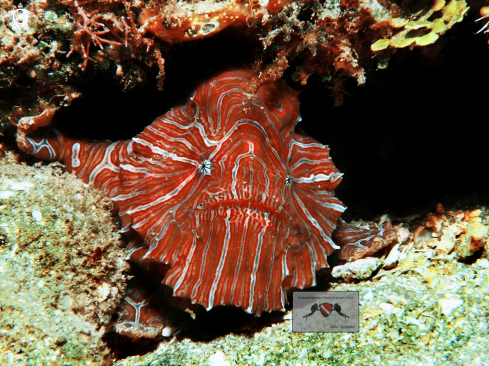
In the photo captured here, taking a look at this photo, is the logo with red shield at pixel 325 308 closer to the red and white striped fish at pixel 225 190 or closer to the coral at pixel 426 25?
the red and white striped fish at pixel 225 190

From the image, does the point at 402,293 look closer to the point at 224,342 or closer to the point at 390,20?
the point at 224,342

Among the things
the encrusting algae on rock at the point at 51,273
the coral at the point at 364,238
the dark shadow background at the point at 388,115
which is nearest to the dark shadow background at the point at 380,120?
the dark shadow background at the point at 388,115

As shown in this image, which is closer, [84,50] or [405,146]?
[84,50]

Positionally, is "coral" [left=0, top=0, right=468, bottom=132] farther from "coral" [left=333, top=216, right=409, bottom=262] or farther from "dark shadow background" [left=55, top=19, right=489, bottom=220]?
"coral" [left=333, top=216, right=409, bottom=262]

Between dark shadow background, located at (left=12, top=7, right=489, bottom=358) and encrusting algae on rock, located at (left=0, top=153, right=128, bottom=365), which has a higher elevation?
dark shadow background, located at (left=12, top=7, right=489, bottom=358)

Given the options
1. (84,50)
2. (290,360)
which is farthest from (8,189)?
(290,360)

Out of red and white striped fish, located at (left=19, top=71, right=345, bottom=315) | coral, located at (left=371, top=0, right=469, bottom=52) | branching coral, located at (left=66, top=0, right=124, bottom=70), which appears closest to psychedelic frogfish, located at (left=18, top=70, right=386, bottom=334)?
red and white striped fish, located at (left=19, top=71, right=345, bottom=315)

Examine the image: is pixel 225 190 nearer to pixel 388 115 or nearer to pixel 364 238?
pixel 364 238
